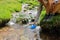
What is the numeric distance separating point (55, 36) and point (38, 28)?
0.83m

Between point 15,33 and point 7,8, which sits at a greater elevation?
point 7,8

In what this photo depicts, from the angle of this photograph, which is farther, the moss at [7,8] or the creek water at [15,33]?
the moss at [7,8]

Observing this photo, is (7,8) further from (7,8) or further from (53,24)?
(53,24)

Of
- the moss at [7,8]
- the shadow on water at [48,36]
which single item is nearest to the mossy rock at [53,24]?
the shadow on water at [48,36]

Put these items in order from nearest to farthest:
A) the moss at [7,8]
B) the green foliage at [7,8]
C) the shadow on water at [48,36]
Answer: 1. the shadow on water at [48,36]
2. the moss at [7,8]
3. the green foliage at [7,8]

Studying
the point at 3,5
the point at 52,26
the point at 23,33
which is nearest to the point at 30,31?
the point at 23,33

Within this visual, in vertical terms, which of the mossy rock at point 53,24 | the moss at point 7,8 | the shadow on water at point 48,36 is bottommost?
the shadow on water at point 48,36

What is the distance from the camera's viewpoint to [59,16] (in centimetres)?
658

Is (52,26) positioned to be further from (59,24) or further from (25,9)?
(25,9)

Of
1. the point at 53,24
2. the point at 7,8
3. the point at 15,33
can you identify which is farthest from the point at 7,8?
the point at 53,24

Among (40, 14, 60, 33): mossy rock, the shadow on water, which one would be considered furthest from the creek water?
(40, 14, 60, 33): mossy rock

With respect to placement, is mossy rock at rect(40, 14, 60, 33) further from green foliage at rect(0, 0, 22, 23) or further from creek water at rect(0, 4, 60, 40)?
green foliage at rect(0, 0, 22, 23)

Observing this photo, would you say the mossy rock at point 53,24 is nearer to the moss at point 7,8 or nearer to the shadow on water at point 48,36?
the shadow on water at point 48,36

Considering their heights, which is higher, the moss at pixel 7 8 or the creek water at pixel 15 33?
the moss at pixel 7 8
